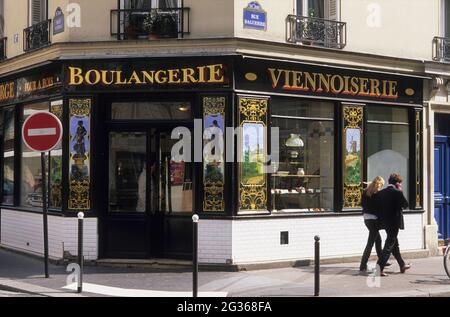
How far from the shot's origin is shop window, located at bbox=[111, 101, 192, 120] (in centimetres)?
1252

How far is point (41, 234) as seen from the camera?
13477 millimetres

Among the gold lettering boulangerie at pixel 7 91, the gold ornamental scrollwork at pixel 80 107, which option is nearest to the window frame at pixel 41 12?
the gold lettering boulangerie at pixel 7 91

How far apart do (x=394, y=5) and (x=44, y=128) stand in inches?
304

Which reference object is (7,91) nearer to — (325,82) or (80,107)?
(80,107)

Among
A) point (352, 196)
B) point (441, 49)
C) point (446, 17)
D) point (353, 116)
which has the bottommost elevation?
point (352, 196)

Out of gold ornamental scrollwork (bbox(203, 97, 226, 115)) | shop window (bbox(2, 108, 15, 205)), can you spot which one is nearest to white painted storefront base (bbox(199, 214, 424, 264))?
gold ornamental scrollwork (bbox(203, 97, 226, 115))

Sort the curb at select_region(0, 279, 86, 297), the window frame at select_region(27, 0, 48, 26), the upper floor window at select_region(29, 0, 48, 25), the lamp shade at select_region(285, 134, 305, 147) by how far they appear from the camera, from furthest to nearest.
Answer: the upper floor window at select_region(29, 0, 48, 25) → the window frame at select_region(27, 0, 48, 26) → the lamp shade at select_region(285, 134, 305, 147) → the curb at select_region(0, 279, 86, 297)

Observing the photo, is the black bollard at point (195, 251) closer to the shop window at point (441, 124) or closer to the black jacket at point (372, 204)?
the black jacket at point (372, 204)

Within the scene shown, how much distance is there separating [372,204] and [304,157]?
192 cm

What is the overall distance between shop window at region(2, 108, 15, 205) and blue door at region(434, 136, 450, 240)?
9.46 meters

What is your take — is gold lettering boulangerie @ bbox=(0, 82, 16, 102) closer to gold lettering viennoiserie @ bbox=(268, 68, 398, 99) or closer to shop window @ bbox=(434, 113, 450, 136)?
gold lettering viennoiserie @ bbox=(268, 68, 398, 99)

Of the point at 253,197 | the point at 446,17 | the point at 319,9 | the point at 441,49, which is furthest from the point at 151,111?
the point at 446,17

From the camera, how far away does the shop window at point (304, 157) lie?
1291 cm

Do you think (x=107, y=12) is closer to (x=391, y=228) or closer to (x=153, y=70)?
(x=153, y=70)
